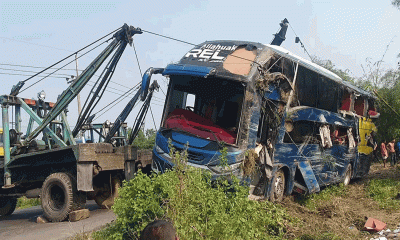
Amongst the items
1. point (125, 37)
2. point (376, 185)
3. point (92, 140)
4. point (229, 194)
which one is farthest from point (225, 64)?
point (92, 140)

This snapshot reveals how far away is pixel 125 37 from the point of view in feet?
41.7

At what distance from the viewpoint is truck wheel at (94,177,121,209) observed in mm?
11320

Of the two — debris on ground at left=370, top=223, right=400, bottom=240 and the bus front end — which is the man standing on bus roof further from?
debris on ground at left=370, top=223, right=400, bottom=240

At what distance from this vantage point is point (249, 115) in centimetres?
832

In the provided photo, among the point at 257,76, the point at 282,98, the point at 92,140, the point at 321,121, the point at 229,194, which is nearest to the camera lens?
the point at 229,194

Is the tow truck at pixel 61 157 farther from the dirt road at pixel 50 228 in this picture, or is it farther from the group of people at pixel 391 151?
the group of people at pixel 391 151

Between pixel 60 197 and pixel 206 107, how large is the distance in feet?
13.0

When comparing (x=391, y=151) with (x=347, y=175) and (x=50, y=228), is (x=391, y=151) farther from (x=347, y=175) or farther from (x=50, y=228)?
(x=50, y=228)

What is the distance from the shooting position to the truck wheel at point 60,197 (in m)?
9.35

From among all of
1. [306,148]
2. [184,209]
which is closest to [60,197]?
[184,209]

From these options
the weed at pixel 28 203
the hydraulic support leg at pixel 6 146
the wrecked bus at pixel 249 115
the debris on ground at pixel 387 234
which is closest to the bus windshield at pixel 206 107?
the wrecked bus at pixel 249 115

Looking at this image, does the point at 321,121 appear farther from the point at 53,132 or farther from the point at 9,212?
the point at 9,212

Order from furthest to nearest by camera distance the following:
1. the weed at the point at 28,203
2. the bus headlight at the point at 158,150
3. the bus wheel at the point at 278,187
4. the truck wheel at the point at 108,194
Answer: the weed at the point at 28,203
the truck wheel at the point at 108,194
the bus wheel at the point at 278,187
the bus headlight at the point at 158,150

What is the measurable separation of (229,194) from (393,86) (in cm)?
1640
